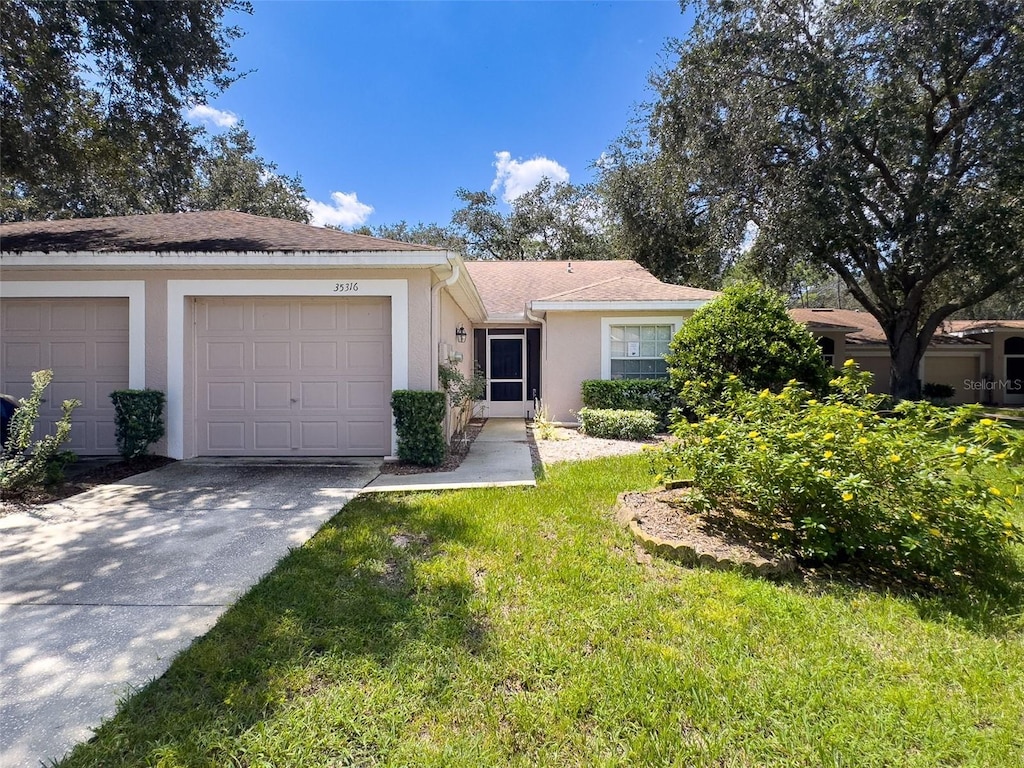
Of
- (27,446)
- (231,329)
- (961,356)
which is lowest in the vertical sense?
(27,446)

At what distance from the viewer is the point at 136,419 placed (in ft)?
21.8

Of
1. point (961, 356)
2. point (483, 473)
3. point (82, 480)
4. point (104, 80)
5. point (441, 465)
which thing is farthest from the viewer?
point (961, 356)

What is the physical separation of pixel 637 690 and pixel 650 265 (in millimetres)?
18945

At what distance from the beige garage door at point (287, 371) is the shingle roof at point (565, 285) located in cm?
501

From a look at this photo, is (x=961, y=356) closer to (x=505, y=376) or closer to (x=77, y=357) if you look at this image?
(x=505, y=376)

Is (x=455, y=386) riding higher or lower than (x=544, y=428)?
higher

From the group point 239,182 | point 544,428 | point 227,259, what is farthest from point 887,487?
point 239,182

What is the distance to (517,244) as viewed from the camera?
2783 cm

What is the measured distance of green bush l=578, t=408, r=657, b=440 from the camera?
9.38 m

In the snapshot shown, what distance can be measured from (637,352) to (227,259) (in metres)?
8.47

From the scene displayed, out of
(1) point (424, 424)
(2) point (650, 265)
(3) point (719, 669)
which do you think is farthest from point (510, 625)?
(2) point (650, 265)

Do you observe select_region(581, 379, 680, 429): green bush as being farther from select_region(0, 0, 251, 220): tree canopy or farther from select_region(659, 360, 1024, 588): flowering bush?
select_region(0, 0, 251, 220): tree canopy

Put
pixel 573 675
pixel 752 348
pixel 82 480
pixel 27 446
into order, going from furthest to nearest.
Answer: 1. pixel 752 348
2. pixel 82 480
3. pixel 27 446
4. pixel 573 675

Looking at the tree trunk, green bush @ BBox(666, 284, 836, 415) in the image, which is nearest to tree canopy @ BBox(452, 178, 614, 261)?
the tree trunk
